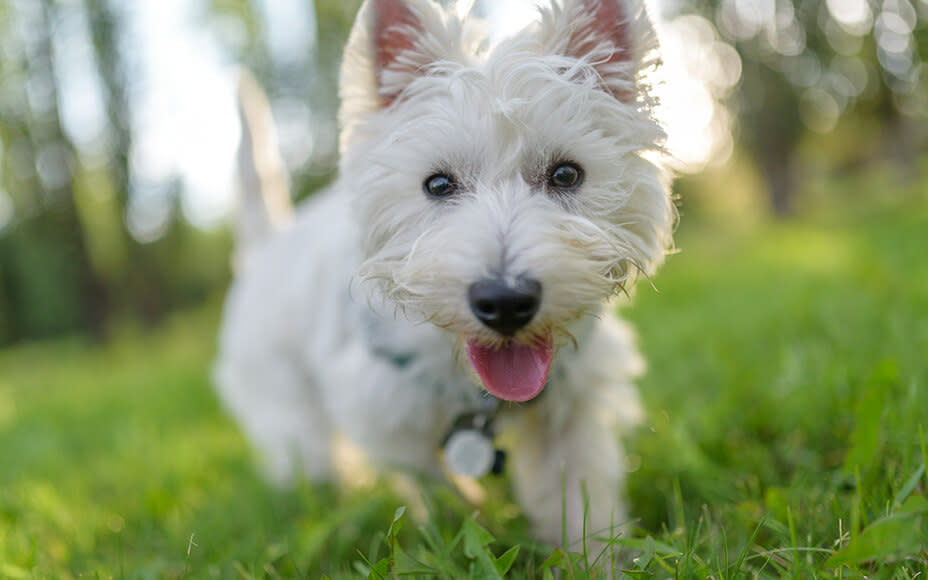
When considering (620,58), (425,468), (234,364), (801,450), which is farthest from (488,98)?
(234,364)

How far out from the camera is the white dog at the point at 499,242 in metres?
1.68

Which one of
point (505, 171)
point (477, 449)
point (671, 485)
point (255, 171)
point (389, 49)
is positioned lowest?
point (671, 485)

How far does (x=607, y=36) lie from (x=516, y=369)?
1253 mm

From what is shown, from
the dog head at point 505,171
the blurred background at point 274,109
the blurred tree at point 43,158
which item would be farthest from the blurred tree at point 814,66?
the dog head at point 505,171

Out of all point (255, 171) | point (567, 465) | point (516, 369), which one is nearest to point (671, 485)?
point (567, 465)

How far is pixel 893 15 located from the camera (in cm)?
1762

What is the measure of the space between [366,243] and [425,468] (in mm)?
992

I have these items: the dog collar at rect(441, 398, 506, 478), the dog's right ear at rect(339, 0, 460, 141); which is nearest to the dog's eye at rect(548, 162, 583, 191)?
the dog's right ear at rect(339, 0, 460, 141)

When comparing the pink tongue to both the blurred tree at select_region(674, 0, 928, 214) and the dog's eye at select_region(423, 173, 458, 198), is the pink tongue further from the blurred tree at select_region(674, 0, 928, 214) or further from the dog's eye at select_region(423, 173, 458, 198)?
the blurred tree at select_region(674, 0, 928, 214)

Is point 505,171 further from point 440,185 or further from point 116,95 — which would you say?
point 116,95

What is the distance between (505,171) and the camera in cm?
185

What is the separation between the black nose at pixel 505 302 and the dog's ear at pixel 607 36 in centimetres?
91

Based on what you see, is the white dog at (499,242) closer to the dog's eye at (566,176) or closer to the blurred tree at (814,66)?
the dog's eye at (566,176)

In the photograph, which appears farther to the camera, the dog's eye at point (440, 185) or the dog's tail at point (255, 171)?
the dog's tail at point (255, 171)
